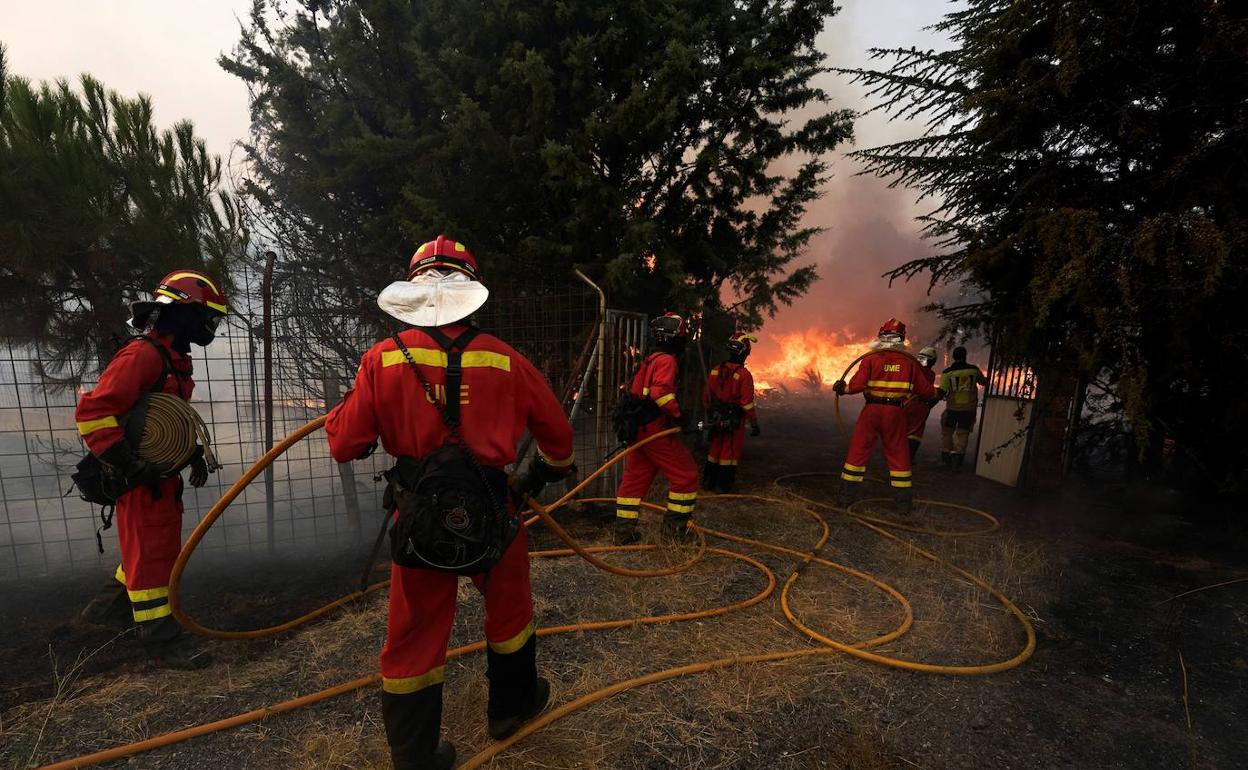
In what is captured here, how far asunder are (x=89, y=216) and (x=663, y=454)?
15.7 ft

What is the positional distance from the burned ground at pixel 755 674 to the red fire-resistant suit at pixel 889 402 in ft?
3.99

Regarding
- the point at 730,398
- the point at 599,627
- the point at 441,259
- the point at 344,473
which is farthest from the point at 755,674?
the point at 344,473

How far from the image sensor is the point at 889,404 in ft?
20.1

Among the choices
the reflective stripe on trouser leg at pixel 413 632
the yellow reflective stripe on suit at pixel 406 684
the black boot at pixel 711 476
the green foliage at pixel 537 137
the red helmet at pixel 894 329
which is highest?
the green foliage at pixel 537 137

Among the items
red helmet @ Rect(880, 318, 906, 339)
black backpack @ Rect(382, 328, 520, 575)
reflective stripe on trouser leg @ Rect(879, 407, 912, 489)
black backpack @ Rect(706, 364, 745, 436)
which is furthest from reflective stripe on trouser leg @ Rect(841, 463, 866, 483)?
black backpack @ Rect(382, 328, 520, 575)

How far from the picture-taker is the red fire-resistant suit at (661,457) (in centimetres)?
503

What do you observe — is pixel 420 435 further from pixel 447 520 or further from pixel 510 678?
pixel 510 678

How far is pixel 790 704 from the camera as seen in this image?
9.64ft

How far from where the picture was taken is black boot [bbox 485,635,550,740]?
252 cm

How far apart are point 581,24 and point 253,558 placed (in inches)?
265

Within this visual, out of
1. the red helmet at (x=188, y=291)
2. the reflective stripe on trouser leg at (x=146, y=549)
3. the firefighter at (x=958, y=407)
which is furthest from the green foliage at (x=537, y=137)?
the firefighter at (x=958, y=407)

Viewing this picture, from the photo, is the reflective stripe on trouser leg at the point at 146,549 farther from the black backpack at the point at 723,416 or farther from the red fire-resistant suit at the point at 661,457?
the black backpack at the point at 723,416

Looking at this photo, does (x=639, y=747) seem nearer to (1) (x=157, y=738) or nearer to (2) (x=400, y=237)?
(1) (x=157, y=738)

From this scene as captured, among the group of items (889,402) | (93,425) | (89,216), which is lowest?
(889,402)
